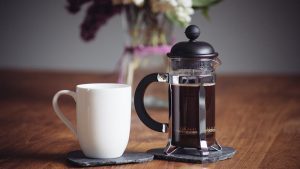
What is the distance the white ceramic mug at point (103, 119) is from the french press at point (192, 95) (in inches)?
3.6

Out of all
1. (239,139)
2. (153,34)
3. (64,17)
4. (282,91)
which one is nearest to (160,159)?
(239,139)

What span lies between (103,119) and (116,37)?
112 inches

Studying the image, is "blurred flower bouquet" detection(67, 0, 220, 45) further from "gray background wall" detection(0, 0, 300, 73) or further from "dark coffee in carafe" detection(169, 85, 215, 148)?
"gray background wall" detection(0, 0, 300, 73)

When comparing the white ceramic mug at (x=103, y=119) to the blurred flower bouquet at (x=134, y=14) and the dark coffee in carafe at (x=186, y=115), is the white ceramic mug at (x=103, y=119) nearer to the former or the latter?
the dark coffee in carafe at (x=186, y=115)

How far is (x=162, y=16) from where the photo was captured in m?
1.79

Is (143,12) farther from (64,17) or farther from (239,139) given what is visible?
(64,17)

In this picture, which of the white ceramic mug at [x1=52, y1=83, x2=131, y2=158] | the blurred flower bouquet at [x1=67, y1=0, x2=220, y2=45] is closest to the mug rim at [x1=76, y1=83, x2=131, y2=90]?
the white ceramic mug at [x1=52, y1=83, x2=131, y2=158]

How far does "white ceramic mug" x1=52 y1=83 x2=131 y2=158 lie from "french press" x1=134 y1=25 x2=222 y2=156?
9 cm

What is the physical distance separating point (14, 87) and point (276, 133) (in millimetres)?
1294

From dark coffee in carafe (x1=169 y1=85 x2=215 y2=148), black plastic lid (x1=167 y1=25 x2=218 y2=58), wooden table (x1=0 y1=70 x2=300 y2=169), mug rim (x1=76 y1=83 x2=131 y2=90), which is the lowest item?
wooden table (x1=0 y1=70 x2=300 y2=169)

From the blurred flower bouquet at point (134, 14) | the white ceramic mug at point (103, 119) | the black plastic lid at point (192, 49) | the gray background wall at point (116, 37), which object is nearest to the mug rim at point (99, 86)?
the white ceramic mug at point (103, 119)

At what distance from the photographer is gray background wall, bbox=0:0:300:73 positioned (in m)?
3.55

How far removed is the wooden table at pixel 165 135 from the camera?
41.6 inches

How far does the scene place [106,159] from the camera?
1.02 m
